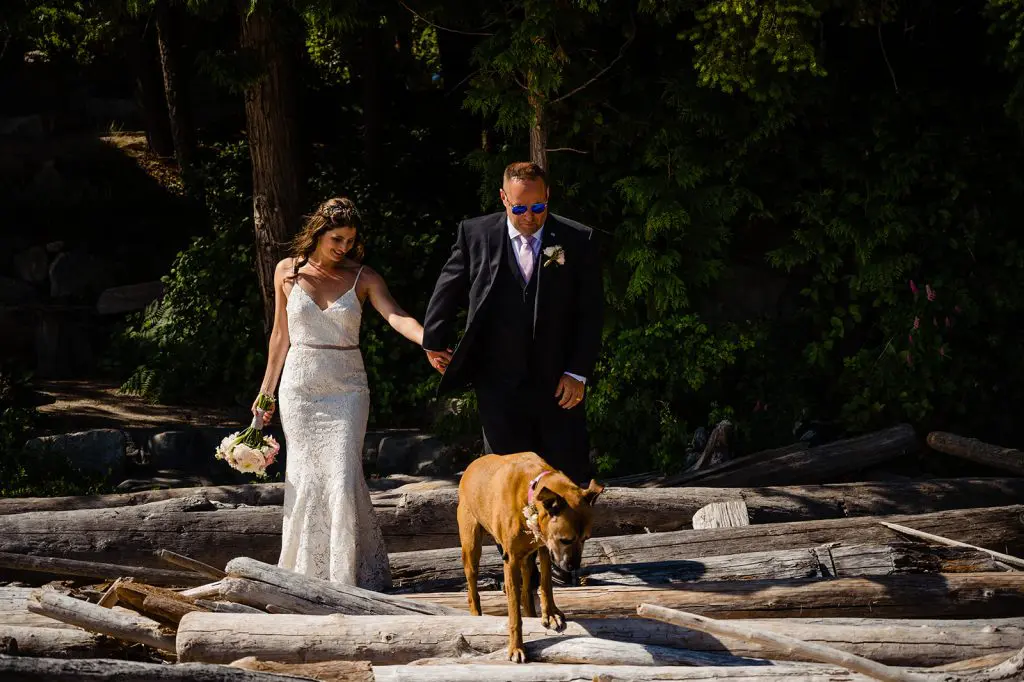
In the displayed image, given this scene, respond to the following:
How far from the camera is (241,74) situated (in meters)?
11.3

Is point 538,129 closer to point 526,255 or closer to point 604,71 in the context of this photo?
point 604,71

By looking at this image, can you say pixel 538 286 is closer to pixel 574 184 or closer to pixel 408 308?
pixel 574 184

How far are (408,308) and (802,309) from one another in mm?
4643

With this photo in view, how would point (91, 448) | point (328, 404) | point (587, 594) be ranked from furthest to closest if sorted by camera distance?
point (91, 448), point (328, 404), point (587, 594)

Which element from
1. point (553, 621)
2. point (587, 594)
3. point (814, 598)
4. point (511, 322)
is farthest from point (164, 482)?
point (814, 598)

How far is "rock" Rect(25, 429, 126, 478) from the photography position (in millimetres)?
11922

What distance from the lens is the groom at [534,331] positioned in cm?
663

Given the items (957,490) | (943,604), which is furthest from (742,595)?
(957,490)

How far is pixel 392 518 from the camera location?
812 cm

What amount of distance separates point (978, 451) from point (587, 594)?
17.3ft

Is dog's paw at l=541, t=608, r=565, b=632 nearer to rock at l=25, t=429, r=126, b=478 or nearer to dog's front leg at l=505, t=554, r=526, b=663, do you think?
dog's front leg at l=505, t=554, r=526, b=663

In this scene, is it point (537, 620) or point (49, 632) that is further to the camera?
point (49, 632)

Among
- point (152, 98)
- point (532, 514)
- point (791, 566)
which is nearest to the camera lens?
point (532, 514)

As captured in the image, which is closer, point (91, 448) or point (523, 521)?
point (523, 521)
